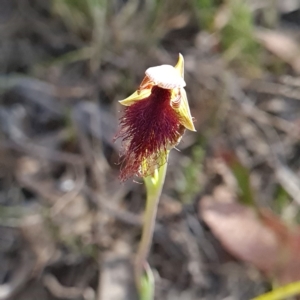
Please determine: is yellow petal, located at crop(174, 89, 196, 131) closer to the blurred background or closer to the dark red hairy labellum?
the dark red hairy labellum

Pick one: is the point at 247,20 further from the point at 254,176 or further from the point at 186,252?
the point at 186,252

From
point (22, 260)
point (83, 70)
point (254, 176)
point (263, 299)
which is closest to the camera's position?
point (263, 299)

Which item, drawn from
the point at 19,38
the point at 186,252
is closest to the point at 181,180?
the point at 186,252

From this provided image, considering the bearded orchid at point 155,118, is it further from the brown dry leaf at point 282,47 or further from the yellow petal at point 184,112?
the brown dry leaf at point 282,47

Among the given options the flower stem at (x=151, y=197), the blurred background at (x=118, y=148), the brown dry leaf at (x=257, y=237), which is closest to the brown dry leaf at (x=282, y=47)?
the blurred background at (x=118, y=148)

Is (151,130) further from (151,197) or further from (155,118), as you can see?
(151,197)

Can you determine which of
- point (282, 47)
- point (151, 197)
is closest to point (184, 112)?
point (151, 197)
